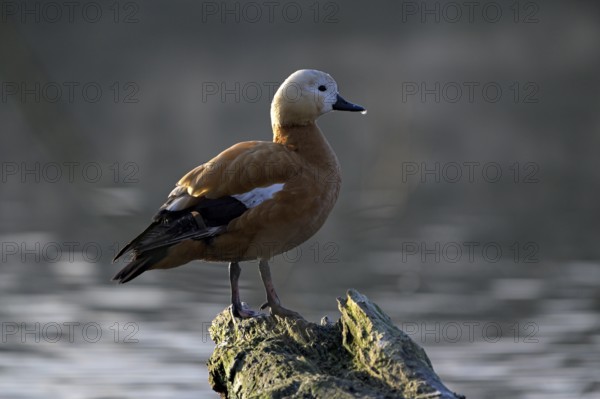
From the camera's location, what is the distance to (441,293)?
11539 mm

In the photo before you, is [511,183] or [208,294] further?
[511,183]

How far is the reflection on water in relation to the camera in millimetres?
9039

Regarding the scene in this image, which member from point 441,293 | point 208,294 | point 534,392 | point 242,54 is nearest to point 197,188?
point 534,392

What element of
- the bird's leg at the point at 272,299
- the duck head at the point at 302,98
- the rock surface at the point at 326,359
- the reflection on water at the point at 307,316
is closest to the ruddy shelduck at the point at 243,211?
the bird's leg at the point at 272,299

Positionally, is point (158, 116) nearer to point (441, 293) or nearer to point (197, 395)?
point (441, 293)

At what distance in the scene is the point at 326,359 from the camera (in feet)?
15.9

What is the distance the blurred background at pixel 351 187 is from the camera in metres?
9.06

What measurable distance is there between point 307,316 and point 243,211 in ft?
13.9

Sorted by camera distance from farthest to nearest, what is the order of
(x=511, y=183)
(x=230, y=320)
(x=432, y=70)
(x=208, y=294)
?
1. (x=432, y=70)
2. (x=511, y=183)
3. (x=208, y=294)
4. (x=230, y=320)

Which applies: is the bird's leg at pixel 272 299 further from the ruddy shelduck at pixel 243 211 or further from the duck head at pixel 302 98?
the duck head at pixel 302 98

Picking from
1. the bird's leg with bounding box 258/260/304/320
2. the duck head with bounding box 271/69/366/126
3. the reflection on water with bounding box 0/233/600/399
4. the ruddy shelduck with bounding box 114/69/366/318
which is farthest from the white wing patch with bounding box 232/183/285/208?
the reflection on water with bounding box 0/233/600/399

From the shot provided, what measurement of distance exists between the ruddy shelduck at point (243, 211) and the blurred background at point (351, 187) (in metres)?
0.38

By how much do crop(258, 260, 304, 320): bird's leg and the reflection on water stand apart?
205 cm

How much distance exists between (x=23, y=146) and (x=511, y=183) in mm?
8103
